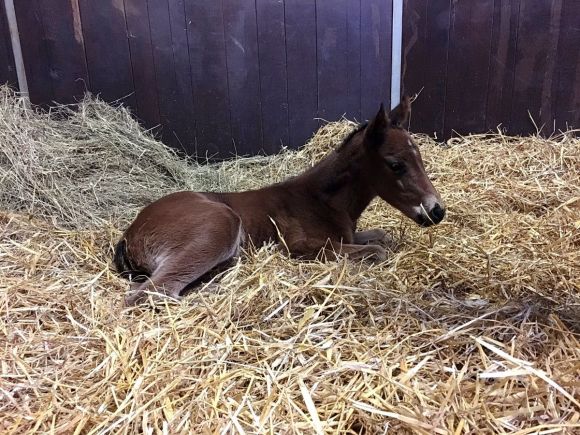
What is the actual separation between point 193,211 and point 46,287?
87 centimetres

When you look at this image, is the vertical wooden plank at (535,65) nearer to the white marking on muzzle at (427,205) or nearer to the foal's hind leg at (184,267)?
the white marking on muzzle at (427,205)

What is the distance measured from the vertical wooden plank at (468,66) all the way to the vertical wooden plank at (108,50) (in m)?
3.34

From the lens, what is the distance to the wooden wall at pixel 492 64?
4930 millimetres

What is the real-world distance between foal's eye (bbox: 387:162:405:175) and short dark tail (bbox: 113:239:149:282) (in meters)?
1.62

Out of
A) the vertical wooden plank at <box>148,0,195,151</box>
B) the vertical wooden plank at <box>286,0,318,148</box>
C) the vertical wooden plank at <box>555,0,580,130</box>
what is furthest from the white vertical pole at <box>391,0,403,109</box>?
the vertical wooden plank at <box>148,0,195,151</box>

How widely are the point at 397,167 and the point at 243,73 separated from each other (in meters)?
2.62

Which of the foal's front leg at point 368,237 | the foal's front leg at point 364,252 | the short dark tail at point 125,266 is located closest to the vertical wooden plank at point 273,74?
the foal's front leg at point 368,237

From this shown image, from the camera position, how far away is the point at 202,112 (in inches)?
202

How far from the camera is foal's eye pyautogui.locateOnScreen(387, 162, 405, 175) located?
3023mm

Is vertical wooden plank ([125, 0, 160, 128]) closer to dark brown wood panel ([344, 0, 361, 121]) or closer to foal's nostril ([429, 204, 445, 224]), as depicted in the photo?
dark brown wood panel ([344, 0, 361, 121])

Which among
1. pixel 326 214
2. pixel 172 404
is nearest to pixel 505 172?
pixel 326 214

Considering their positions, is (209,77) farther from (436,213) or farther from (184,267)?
(436,213)

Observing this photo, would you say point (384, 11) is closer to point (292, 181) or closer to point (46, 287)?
point (292, 181)

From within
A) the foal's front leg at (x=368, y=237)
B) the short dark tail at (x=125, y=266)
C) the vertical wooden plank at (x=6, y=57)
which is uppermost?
the vertical wooden plank at (x=6, y=57)
